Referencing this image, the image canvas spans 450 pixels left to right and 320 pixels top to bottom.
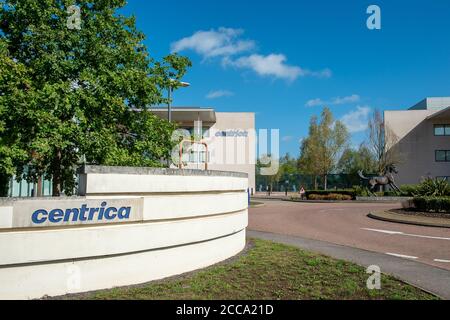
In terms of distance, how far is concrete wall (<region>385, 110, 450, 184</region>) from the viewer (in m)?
51.0

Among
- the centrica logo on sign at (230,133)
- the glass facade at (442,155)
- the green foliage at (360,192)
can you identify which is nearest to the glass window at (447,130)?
the glass facade at (442,155)

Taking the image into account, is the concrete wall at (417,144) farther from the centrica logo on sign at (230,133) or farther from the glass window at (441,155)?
the centrica logo on sign at (230,133)

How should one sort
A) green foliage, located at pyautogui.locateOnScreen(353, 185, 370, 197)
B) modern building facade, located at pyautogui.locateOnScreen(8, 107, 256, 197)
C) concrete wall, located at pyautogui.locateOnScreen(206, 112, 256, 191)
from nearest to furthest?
green foliage, located at pyautogui.locateOnScreen(353, 185, 370, 197) < modern building facade, located at pyautogui.locateOnScreen(8, 107, 256, 197) < concrete wall, located at pyautogui.locateOnScreen(206, 112, 256, 191)

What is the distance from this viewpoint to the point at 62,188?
9.28m

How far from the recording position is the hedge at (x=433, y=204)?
18603mm

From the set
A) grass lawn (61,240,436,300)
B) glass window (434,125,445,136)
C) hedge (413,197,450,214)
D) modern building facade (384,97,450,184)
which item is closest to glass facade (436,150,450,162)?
modern building facade (384,97,450,184)

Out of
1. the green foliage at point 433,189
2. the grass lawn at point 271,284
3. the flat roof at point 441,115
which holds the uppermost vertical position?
the flat roof at point 441,115

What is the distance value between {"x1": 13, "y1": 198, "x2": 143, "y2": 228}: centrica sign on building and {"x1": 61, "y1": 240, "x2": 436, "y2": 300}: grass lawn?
1.06 metres

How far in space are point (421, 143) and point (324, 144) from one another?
48.4ft

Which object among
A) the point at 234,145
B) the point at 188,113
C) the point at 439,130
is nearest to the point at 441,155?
the point at 439,130

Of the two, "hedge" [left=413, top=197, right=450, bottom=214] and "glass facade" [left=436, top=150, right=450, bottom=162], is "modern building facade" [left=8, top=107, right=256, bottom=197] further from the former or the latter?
"hedge" [left=413, top=197, right=450, bottom=214]

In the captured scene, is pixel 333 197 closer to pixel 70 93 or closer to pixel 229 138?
pixel 229 138

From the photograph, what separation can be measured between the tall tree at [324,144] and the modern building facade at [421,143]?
7.62 metres


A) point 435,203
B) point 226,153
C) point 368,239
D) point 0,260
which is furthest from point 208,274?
point 226,153
